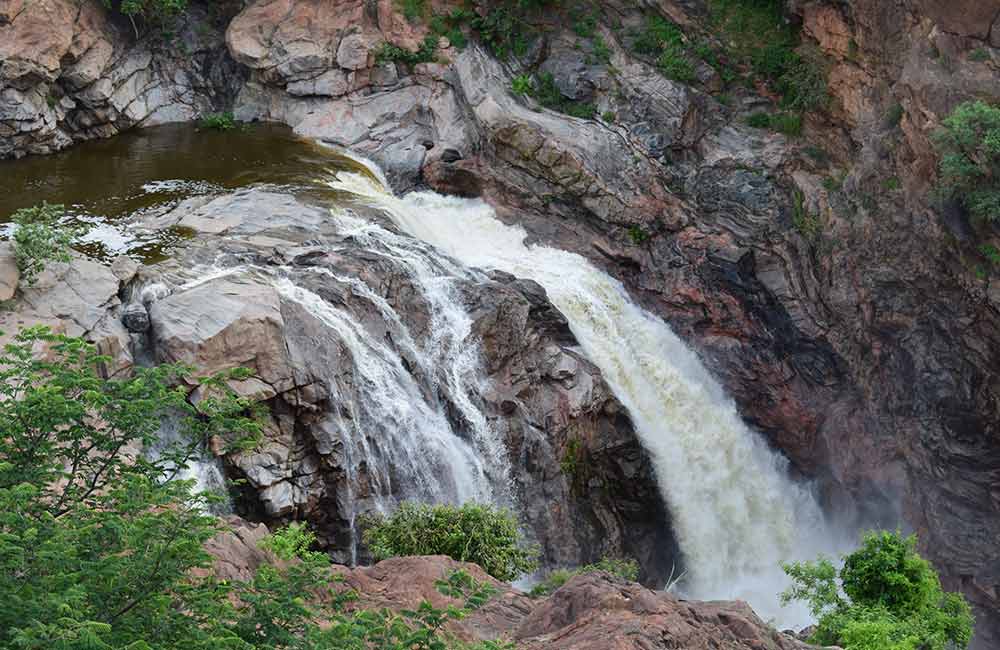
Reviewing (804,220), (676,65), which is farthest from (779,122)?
(804,220)

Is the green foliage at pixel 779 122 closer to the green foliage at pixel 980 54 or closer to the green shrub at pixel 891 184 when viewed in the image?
the green shrub at pixel 891 184

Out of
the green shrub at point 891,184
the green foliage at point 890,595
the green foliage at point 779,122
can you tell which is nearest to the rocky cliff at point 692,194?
the green shrub at point 891,184

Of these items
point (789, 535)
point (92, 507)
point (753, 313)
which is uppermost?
point (92, 507)

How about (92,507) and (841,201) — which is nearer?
(92,507)

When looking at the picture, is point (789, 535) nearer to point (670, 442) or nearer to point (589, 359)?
point (670, 442)

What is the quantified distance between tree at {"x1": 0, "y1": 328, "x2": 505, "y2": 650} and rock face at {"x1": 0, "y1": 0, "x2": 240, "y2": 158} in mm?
18749

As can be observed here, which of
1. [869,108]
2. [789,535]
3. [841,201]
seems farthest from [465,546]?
[869,108]

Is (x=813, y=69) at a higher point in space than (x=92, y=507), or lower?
higher

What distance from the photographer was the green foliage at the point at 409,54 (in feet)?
97.4

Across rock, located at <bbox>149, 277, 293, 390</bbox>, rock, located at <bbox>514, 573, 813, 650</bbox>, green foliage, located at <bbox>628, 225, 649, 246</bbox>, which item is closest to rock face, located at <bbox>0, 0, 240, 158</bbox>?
rock, located at <bbox>149, 277, 293, 390</bbox>

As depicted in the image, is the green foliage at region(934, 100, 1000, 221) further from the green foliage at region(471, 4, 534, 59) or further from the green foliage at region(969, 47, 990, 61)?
the green foliage at region(471, 4, 534, 59)

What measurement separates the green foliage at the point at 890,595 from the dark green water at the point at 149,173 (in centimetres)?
1366

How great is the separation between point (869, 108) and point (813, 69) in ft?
7.60

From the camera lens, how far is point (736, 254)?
25531mm
